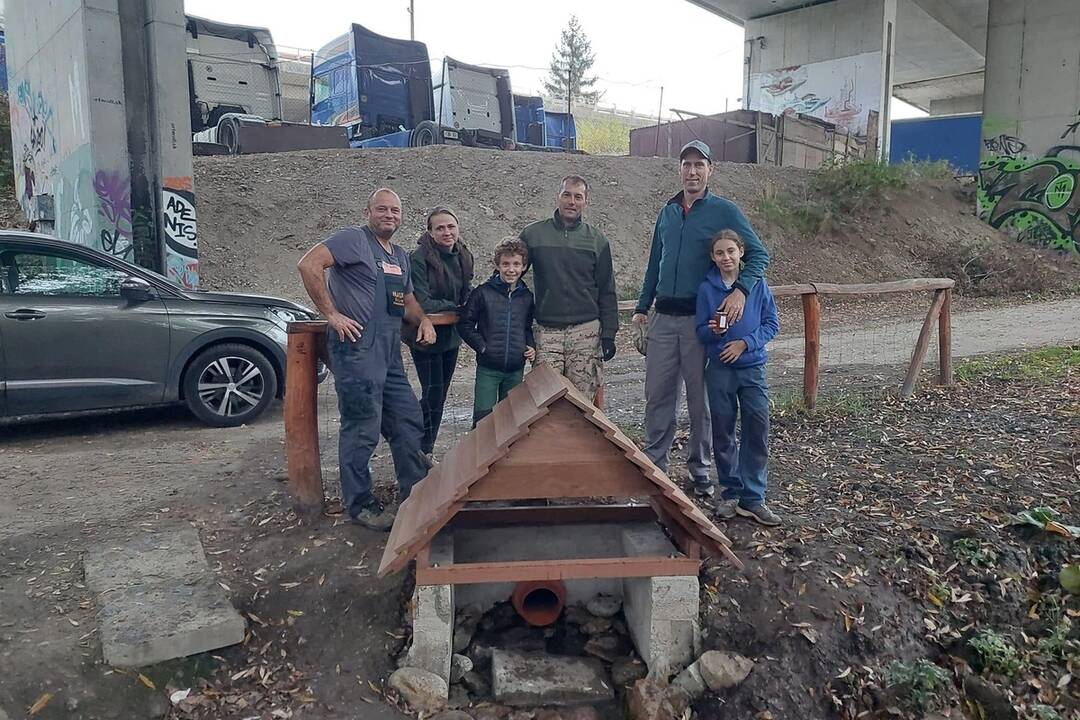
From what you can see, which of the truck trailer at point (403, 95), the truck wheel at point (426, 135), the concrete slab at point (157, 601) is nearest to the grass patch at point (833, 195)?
the truck trailer at point (403, 95)

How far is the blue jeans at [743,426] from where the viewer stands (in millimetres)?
3967

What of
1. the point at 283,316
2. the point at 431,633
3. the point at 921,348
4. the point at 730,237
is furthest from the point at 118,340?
the point at 921,348

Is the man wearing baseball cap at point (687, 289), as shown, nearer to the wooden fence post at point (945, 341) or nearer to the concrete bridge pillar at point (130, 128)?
the wooden fence post at point (945, 341)

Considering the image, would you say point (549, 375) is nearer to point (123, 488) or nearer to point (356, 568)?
point (356, 568)

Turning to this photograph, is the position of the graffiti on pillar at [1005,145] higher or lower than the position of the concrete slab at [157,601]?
higher

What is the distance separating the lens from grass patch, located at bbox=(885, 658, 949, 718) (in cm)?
313

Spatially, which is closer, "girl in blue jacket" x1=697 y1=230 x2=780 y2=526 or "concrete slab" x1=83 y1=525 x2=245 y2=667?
"concrete slab" x1=83 y1=525 x2=245 y2=667

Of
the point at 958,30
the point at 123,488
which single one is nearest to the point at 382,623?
the point at 123,488

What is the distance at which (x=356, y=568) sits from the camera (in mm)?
3770

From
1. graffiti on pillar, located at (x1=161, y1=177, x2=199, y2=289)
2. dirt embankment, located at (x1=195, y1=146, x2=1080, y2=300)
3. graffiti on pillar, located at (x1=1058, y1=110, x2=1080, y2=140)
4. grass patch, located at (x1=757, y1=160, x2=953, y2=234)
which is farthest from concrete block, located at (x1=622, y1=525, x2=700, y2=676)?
graffiti on pillar, located at (x1=1058, y1=110, x2=1080, y2=140)

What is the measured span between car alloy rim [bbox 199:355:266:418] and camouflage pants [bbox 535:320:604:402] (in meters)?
3.10

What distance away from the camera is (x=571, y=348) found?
4359mm

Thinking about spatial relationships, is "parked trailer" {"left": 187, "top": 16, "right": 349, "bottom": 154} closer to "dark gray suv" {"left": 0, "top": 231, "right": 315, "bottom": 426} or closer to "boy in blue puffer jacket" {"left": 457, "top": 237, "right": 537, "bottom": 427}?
"dark gray suv" {"left": 0, "top": 231, "right": 315, "bottom": 426}

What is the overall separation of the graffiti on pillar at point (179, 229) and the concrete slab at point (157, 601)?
5.88 metres
